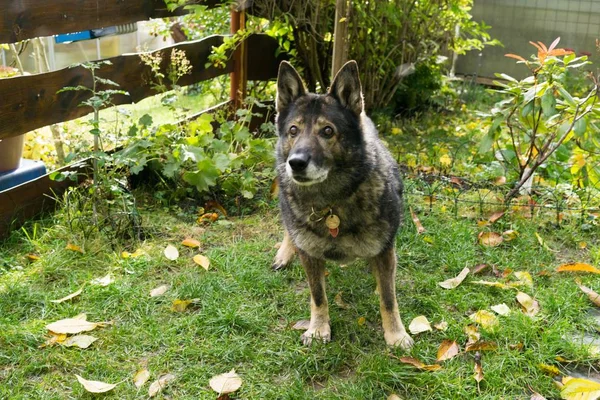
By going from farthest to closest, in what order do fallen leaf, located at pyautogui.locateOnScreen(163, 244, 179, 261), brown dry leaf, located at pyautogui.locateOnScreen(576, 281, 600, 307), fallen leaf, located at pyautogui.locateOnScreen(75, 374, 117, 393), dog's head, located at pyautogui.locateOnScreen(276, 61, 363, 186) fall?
fallen leaf, located at pyautogui.locateOnScreen(163, 244, 179, 261) → brown dry leaf, located at pyautogui.locateOnScreen(576, 281, 600, 307) → dog's head, located at pyautogui.locateOnScreen(276, 61, 363, 186) → fallen leaf, located at pyautogui.locateOnScreen(75, 374, 117, 393)

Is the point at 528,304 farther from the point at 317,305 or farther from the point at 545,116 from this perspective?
the point at 545,116

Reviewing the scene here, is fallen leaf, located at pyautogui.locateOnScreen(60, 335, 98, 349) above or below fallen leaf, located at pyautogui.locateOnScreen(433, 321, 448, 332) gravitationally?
below

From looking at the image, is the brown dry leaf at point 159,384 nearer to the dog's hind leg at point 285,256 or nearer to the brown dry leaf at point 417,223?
the dog's hind leg at point 285,256

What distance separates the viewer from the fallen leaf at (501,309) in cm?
321

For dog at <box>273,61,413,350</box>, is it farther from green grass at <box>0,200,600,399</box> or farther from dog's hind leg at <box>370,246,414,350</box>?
green grass at <box>0,200,600,399</box>

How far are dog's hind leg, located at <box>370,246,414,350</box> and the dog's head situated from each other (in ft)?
1.78

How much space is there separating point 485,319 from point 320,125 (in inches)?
53.4

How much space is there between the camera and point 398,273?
3.78 m

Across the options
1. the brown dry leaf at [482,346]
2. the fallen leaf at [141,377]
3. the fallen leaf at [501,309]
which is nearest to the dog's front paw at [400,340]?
the brown dry leaf at [482,346]

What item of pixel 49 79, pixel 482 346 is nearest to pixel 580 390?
pixel 482 346

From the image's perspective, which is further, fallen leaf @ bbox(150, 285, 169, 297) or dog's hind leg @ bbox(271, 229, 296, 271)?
dog's hind leg @ bbox(271, 229, 296, 271)

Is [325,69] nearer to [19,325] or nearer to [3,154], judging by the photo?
[3,154]

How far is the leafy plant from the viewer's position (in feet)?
13.1

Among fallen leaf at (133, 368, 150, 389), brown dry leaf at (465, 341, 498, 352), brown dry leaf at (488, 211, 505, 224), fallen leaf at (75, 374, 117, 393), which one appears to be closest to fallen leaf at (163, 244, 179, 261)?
fallen leaf at (133, 368, 150, 389)
